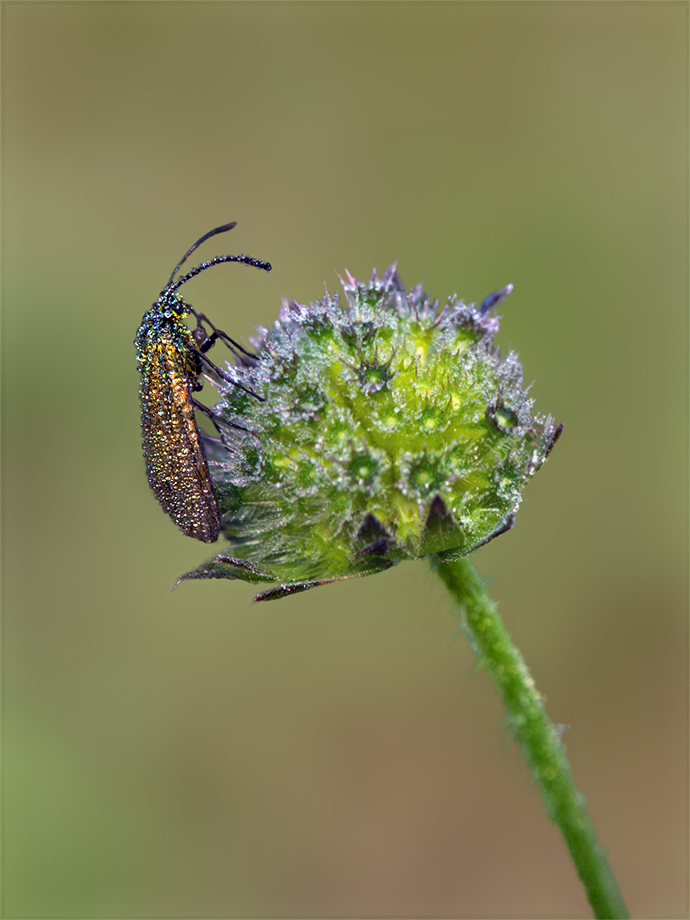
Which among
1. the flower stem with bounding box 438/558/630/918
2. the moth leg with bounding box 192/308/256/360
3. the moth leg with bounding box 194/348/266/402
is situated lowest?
the flower stem with bounding box 438/558/630/918

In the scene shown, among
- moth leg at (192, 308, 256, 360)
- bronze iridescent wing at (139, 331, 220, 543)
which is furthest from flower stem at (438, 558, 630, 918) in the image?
moth leg at (192, 308, 256, 360)

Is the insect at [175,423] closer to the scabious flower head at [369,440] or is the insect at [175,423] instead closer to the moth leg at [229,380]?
the moth leg at [229,380]

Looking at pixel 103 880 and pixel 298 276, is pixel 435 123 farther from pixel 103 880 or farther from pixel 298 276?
pixel 103 880

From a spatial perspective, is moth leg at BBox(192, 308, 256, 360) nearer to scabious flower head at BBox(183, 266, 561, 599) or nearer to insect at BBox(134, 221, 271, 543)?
insect at BBox(134, 221, 271, 543)

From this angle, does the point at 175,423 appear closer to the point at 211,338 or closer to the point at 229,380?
the point at 229,380

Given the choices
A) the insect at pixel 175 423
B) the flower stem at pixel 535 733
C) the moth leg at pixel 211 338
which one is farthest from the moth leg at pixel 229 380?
the flower stem at pixel 535 733

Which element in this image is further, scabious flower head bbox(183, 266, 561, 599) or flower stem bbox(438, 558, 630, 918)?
scabious flower head bbox(183, 266, 561, 599)

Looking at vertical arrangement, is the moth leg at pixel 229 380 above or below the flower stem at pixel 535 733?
above
